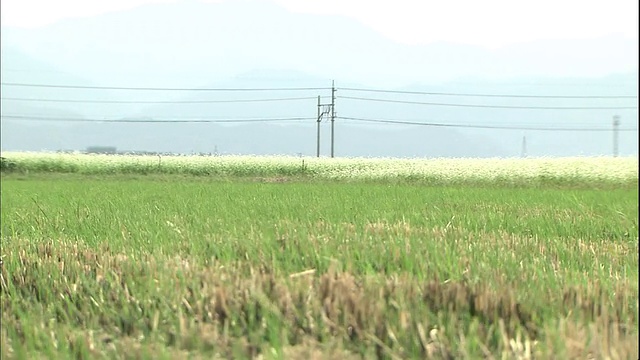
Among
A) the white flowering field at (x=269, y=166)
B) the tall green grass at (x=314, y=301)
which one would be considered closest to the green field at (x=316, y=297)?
the tall green grass at (x=314, y=301)

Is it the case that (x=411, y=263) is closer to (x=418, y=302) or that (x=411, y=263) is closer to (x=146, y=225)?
(x=418, y=302)

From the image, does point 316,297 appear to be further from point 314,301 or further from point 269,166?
point 269,166

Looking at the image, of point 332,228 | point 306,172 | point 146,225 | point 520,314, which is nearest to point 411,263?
point 520,314

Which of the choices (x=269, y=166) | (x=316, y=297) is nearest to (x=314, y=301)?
(x=316, y=297)

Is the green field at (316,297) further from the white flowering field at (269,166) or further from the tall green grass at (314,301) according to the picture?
the white flowering field at (269,166)

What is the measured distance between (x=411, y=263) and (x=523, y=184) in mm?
12573

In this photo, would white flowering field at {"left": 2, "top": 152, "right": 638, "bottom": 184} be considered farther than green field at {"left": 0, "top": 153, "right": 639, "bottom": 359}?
Yes

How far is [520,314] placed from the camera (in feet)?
4.39

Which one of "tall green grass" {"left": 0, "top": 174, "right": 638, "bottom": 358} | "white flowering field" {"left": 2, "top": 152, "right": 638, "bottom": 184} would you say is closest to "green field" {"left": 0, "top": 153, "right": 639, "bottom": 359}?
"tall green grass" {"left": 0, "top": 174, "right": 638, "bottom": 358}

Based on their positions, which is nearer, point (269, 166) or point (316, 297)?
point (316, 297)

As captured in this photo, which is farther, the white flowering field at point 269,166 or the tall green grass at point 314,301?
the white flowering field at point 269,166

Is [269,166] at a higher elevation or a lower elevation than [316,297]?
lower

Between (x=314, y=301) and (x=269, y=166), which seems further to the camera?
(x=269, y=166)

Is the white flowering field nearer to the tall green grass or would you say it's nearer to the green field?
the green field
